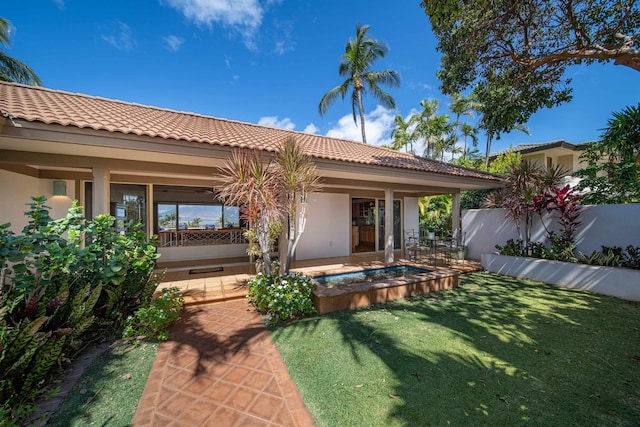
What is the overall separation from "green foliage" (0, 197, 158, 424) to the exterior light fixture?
13.0 feet

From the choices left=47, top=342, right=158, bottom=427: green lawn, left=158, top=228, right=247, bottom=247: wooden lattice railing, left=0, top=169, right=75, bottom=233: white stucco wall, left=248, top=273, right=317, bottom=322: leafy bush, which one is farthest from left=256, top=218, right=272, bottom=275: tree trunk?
left=158, top=228, right=247, bottom=247: wooden lattice railing

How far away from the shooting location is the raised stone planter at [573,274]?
559 cm

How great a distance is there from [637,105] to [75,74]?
2174cm

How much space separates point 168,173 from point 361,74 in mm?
17911

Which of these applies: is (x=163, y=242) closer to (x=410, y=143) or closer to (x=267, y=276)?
(x=267, y=276)

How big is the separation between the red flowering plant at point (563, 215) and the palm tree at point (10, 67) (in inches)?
1191

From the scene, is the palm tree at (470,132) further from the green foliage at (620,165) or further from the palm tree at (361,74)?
the green foliage at (620,165)

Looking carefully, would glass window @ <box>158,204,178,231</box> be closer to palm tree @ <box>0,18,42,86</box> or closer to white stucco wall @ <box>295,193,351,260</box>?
white stucco wall @ <box>295,193,351,260</box>

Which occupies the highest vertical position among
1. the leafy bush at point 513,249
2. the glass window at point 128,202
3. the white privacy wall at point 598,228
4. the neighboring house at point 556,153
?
the neighboring house at point 556,153

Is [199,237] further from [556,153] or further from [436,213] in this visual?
[556,153]

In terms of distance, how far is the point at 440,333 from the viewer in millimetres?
4113

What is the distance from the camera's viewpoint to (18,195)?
18.2ft

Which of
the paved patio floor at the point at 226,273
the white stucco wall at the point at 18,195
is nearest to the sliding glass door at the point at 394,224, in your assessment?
the paved patio floor at the point at 226,273

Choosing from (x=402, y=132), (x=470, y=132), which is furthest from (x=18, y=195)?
(x=470, y=132)
